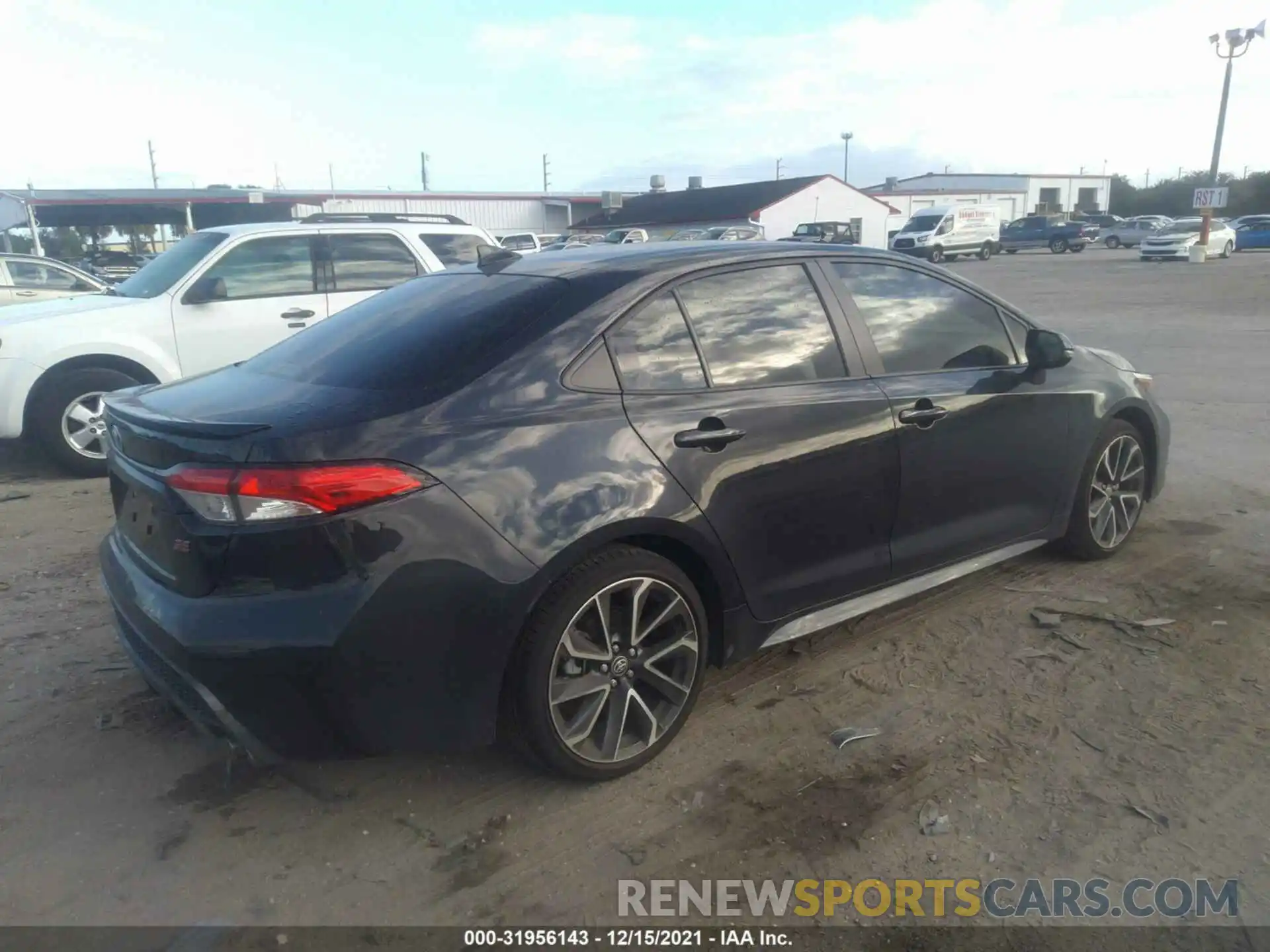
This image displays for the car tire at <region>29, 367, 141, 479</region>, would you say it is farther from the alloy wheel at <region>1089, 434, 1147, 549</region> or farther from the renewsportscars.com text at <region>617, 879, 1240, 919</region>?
the alloy wheel at <region>1089, 434, 1147, 549</region>

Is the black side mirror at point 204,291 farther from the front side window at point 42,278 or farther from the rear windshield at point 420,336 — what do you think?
the front side window at point 42,278

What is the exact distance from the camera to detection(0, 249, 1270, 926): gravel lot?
268cm

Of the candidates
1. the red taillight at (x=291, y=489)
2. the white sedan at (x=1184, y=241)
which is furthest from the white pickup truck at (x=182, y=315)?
the white sedan at (x=1184, y=241)

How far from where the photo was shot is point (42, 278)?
470 inches

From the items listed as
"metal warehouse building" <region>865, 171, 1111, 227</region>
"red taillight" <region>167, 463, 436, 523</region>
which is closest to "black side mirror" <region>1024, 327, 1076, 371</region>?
"red taillight" <region>167, 463, 436, 523</region>

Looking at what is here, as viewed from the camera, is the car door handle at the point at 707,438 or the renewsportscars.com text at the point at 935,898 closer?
the renewsportscars.com text at the point at 935,898

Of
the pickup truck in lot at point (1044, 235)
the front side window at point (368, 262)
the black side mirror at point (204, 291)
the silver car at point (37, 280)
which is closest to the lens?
the black side mirror at point (204, 291)

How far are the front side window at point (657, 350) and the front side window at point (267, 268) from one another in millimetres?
5094

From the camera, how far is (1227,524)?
18.0ft

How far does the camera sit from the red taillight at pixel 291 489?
8.36ft

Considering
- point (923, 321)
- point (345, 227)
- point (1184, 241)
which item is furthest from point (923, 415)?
point (1184, 241)

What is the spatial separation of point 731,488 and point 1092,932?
1.61 m

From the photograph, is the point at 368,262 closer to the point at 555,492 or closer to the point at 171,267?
the point at 171,267

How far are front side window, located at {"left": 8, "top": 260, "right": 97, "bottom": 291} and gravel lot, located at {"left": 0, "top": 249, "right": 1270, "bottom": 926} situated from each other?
8.89 meters
